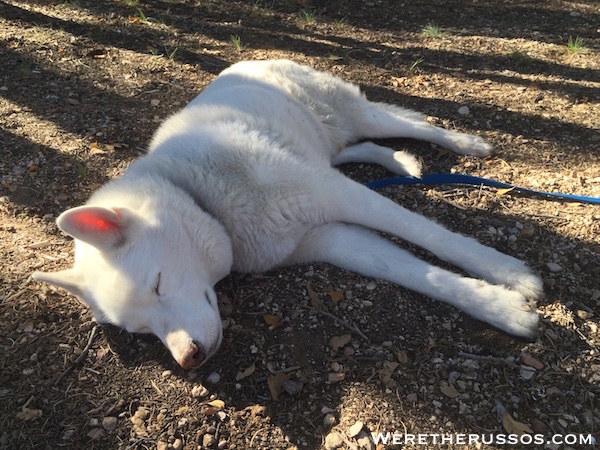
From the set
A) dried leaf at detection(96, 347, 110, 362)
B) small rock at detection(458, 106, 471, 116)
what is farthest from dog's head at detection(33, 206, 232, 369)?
small rock at detection(458, 106, 471, 116)

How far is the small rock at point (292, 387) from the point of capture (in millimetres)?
2289

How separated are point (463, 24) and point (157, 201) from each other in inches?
182

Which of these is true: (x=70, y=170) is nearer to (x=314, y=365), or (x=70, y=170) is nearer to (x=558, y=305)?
(x=314, y=365)

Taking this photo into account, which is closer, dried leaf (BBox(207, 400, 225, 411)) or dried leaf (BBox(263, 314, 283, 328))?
dried leaf (BBox(207, 400, 225, 411))

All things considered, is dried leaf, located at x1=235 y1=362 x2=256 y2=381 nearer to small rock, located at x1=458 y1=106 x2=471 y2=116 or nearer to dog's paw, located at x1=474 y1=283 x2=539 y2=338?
dog's paw, located at x1=474 y1=283 x2=539 y2=338

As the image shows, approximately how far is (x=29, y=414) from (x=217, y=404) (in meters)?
0.94

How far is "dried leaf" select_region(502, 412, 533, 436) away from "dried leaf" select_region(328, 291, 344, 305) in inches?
40.6

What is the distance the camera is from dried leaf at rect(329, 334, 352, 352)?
8.05 ft

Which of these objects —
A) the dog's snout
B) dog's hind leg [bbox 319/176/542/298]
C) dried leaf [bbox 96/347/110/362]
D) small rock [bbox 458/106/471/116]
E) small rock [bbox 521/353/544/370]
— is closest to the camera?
the dog's snout

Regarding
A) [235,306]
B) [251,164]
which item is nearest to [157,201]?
[251,164]

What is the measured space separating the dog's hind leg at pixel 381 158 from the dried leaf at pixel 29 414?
266cm

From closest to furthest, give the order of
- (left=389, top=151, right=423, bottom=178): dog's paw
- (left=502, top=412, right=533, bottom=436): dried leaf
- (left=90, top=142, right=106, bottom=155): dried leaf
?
(left=502, top=412, right=533, bottom=436): dried leaf → (left=389, top=151, right=423, bottom=178): dog's paw → (left=90, top=142, right=106, bottom=155): dried leaf

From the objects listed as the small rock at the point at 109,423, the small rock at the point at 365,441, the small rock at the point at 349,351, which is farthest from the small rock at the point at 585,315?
the small rock at the point at 109,423

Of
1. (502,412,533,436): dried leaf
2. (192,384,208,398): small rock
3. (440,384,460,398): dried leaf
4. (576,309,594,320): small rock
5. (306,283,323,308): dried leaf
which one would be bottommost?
(192,384,208,398): small rock
